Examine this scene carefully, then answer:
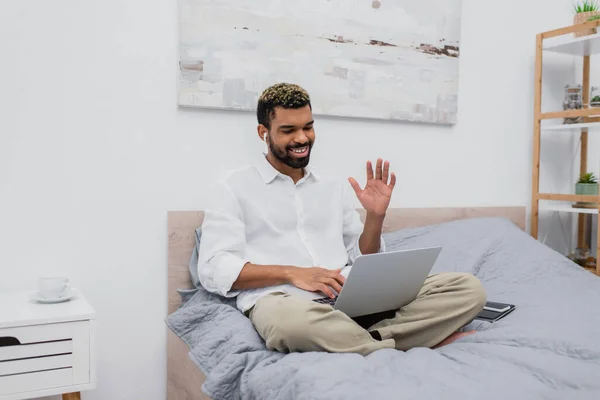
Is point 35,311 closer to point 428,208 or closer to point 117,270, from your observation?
point 117,270

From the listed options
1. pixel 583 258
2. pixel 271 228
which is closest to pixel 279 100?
pixel 271 228

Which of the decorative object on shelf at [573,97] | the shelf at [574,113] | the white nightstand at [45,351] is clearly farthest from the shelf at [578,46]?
the white nightstand at [45,351]

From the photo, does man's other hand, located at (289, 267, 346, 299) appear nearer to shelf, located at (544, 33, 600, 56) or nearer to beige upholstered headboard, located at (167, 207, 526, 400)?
beige upholstered headboard, located at (167, 207, 526, 400)

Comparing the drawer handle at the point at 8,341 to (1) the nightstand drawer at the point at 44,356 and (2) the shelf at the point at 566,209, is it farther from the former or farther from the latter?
(2) the shelf at the point at 566,209

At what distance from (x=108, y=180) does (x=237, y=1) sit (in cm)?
77

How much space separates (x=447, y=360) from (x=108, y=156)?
123cm

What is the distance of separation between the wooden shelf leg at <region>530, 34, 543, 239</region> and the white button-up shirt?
3.84 feet

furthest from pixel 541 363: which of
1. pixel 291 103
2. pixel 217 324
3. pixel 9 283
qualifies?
pixel 9 283

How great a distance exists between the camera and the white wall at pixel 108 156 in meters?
1.73

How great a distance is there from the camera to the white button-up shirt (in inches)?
63.0

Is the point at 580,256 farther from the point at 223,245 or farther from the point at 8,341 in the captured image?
the point at 8,341

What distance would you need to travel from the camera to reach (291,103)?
172 cm

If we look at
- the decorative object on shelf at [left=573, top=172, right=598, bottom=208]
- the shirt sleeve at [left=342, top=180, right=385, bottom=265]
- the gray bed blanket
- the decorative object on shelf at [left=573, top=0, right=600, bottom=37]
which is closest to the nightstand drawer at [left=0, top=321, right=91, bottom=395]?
the gray bed blanket

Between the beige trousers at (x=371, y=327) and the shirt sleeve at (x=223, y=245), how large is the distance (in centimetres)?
13
